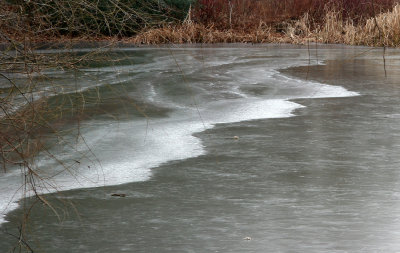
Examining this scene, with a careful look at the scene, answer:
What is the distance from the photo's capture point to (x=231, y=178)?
6.68 m

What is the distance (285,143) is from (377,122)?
174 centimetres

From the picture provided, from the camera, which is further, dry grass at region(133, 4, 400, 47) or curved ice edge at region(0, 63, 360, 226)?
dry grass at region(133, 4, 400, 47)

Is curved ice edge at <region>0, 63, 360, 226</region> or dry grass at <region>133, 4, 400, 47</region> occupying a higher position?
dry grass at <region>133, 4, 400, 47</region>

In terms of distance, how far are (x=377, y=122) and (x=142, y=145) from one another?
114 inches

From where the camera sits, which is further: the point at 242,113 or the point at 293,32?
the point at 293,32

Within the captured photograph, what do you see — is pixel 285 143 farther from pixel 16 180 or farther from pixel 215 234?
pixel 215 234

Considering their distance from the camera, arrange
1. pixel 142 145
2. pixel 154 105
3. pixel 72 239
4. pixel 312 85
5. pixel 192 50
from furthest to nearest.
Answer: pixel 192 50
pixel 312 85
pixel 154 105
pixel 142 145
pixel 72 239

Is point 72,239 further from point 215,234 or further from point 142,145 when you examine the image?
point 142,145

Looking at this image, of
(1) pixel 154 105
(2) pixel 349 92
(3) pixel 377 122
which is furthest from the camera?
(2) pixel 349 92

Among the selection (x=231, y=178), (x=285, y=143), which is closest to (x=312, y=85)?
(x=285, y=143)

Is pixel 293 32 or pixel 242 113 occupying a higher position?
pixel 293 32

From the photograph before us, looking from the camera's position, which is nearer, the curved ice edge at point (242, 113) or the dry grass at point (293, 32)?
the curved ice edge at point (242, 113)

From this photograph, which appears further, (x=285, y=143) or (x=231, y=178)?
(x=285, y=143)

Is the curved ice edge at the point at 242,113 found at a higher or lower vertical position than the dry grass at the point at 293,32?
lower
